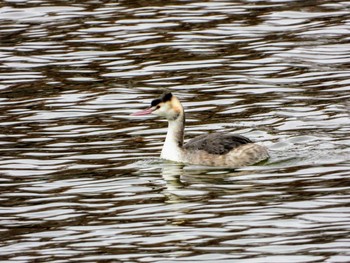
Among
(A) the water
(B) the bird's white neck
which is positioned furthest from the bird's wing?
(A) the water

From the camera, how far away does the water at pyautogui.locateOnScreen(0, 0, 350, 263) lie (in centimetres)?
1401

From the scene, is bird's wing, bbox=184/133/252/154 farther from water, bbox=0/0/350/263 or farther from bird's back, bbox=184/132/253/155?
water, bbox=0/0/350/263

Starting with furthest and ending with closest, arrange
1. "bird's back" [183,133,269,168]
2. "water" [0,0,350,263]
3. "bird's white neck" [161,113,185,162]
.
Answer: "bird's white neck" [161,113,185,162] < "bird's back" [183,133,269,168] < "water" [0,0,350,263]

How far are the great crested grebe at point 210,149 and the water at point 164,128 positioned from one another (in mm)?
221

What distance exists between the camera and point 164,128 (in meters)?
20.2

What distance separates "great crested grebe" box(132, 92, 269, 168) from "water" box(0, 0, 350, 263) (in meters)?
0.22

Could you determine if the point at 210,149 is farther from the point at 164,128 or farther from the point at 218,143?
the point at 164,128

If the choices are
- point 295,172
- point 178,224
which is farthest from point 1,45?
point 178,224

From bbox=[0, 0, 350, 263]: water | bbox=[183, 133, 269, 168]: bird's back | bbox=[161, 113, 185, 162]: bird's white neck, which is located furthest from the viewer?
bbox=[161, 113, 185, 162]: bird's white neck

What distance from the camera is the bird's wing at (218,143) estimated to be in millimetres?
17922

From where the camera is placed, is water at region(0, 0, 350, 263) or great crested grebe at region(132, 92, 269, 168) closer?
water at region(0, 0, 350, 263)

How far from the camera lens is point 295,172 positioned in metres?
17.0

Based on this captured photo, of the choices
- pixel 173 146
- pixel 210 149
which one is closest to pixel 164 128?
pixel 173 146

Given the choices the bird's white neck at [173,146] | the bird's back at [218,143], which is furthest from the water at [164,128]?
the bird's back at [218,143]
